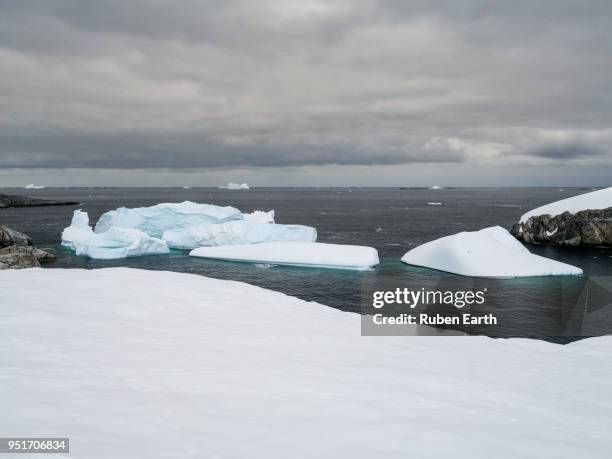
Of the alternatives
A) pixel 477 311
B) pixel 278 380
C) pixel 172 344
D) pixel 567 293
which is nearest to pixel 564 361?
pixel 278 380

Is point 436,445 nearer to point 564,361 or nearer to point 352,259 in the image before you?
point 564,361

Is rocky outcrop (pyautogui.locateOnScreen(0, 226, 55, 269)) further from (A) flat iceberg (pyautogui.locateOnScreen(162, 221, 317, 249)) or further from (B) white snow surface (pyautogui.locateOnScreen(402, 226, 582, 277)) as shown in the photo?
(B) white snow surface (pyautogui.locateOnScreen(402, 226, 582, 277))

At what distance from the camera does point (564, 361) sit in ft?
27.7

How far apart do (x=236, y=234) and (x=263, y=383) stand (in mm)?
37310

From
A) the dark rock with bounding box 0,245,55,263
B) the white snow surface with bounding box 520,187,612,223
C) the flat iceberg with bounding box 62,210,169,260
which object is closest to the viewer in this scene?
the dark rock with bounding box 0,245,55,263

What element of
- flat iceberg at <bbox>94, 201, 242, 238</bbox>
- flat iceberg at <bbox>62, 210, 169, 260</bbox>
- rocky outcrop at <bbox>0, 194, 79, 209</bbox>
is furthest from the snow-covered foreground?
rocky outcrop at <bbox>0, 194, 79, 209</bbox>

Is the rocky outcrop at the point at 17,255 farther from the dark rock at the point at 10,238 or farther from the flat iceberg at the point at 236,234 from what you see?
the flat iceberg at the point at 236,234

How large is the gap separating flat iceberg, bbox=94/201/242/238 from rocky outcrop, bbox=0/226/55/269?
9266 millimetres

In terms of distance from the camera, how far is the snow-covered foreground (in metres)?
4.28

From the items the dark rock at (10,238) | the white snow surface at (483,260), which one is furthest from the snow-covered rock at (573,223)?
the dark rock at (10,238)

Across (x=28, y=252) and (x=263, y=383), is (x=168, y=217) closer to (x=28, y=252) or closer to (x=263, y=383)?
(x=28, y=252)

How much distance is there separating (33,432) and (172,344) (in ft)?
9.87

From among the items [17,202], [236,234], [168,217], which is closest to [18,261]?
[236,234]

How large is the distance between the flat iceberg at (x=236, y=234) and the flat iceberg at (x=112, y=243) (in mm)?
2492
